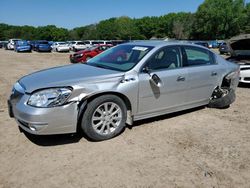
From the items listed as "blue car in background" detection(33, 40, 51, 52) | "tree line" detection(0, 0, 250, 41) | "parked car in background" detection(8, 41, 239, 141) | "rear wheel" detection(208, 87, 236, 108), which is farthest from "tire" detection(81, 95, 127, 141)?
"tree line" detection(0, 0, 250, 41)

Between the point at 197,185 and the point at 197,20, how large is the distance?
79142 mm

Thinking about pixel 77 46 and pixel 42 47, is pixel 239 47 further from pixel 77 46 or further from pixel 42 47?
pixel 42 47

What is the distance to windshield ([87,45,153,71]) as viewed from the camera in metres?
4.38

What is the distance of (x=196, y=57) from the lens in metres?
5.16

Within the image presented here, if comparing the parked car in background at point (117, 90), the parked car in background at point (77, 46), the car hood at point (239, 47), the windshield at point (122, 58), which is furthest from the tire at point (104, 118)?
the parked car in background at point (77, 46)

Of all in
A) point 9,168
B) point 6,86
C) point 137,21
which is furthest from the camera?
point 137,21

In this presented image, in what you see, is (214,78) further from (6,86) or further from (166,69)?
(6,86)

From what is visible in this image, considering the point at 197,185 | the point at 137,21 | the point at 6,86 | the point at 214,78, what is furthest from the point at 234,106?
the point at 137,21

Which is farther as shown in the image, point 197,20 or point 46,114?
point 197,20

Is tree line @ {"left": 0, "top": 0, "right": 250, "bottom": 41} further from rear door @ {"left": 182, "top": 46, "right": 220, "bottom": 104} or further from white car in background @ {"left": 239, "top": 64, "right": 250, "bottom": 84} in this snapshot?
rear door @ {"left": 182, "top": 46, "right": 220, "bottom": 104}

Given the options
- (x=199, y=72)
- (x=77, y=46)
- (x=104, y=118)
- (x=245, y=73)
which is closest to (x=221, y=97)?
(x=199, y=72)

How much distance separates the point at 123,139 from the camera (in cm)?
409

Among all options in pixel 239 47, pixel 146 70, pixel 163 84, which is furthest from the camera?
pixel 239 47

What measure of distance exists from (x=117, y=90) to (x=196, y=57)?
6.69ft
